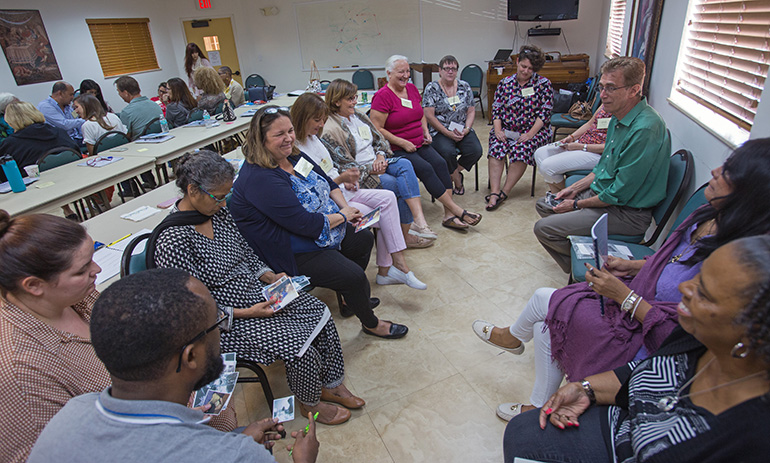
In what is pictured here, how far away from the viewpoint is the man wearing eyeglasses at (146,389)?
0.80 m

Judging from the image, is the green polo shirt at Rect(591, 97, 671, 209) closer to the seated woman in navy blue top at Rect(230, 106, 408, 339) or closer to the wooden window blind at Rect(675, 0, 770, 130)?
the wooden window blind at Rect(675, 0, 770, 130)

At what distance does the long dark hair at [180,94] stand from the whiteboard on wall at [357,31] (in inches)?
152

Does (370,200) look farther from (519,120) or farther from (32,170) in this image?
(32,170)

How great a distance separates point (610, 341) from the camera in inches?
58.4

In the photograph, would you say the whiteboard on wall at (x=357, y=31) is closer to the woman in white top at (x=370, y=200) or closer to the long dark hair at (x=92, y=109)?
the long dark hair at (x=92, y=109)

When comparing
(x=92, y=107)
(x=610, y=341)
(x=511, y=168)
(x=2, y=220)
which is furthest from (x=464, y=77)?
(x=2, y=220)

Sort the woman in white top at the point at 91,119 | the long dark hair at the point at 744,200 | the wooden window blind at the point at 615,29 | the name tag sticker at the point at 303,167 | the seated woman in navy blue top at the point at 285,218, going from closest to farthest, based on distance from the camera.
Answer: the long dark hair at the point at 744,200
the seated woman in navy blue top at the point at 285,218
the name tag sticker at the point at 303,167
the woman in white top at the point at 91,119
the wooden window blind at the point at 615,29

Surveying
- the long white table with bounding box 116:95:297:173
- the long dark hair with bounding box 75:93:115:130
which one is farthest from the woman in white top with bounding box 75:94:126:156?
the long white table with bounding box 116:95:297:173

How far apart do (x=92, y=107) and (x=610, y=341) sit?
211 inches

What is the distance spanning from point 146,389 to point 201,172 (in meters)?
1.11

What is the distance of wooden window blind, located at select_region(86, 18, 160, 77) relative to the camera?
7.66 m

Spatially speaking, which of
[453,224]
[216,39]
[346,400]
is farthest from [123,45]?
[346,400]

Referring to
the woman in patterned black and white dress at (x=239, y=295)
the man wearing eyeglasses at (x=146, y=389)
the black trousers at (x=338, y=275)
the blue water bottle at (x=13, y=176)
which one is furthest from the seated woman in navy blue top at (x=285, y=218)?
the blue water bottle at (x=13, y=176)

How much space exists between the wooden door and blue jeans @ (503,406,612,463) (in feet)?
31.1
